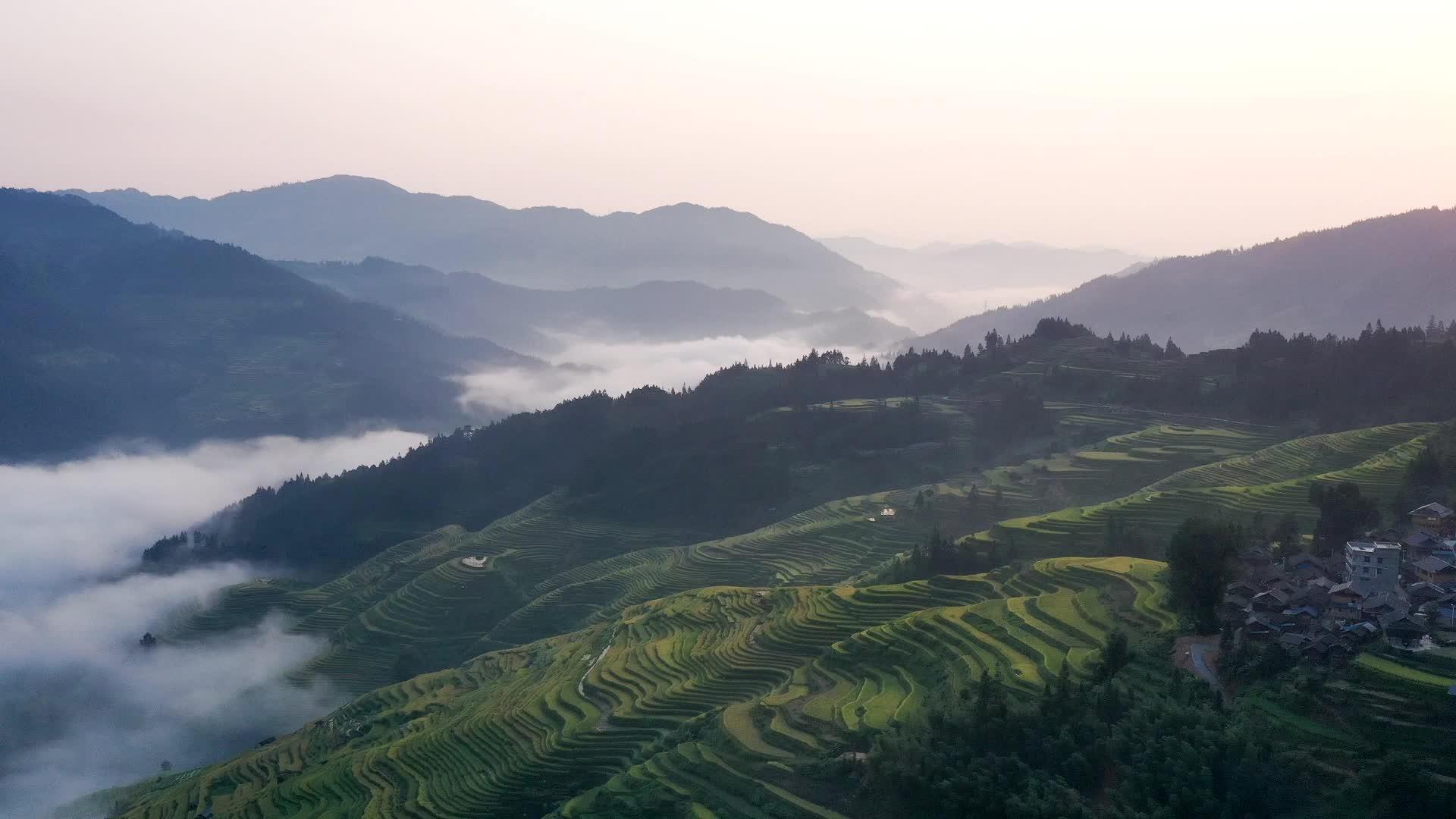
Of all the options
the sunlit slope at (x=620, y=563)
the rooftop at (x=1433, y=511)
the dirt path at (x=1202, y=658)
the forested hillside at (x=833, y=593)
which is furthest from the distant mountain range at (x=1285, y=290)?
the dirt path at (x=1202, y=658)

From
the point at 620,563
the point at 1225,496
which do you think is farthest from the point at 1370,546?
the point at 620,563

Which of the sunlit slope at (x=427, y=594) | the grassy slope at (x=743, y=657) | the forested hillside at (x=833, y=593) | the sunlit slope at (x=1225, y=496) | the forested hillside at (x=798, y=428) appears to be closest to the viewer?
the forested hillside at (x=833, y=593)

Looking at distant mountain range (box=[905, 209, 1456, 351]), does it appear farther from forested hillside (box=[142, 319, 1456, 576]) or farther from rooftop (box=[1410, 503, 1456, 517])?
rooftop (box=[1410, 503, 1456, 517])

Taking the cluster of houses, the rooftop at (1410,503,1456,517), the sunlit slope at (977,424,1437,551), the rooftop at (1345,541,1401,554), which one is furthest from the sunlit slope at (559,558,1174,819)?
the sunlit slope at (977,424,1437,551)

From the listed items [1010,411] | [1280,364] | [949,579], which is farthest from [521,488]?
[949,579]

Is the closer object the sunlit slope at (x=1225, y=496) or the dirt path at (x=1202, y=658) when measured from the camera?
the dirt path at (x=1202, y=658)

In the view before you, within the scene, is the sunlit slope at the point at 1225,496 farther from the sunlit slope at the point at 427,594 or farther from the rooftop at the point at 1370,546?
the sunlit slope at the point at 427,594

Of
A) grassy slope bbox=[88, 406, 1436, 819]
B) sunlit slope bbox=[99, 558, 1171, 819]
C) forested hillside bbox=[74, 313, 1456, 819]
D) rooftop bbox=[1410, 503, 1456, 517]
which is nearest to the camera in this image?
forested hillside bbox=[74, 313, 1456, 819]

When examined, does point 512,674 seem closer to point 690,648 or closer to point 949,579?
point 690,648
